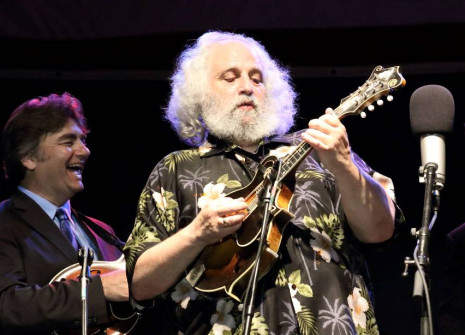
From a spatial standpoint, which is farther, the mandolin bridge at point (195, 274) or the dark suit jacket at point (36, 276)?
the dark suit jacket at point (36, 276)

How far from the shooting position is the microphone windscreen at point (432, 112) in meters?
2.72

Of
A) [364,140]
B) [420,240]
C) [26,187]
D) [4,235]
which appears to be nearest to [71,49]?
[26,187]

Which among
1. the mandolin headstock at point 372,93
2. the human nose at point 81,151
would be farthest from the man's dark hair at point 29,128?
the mandolin headstock at point 372,93

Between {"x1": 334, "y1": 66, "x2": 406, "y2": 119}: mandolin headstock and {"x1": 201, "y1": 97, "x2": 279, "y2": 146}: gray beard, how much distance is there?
16.7 inches

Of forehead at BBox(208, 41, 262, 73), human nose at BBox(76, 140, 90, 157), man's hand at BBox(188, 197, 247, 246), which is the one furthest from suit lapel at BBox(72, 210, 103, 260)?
man's hand at BBox(188, 197, 247, 246)

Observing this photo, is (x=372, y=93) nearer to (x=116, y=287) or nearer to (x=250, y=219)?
(x=250, y=219)

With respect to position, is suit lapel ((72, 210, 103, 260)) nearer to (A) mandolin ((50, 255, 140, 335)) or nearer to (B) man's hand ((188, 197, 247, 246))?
(A) mandolin ((50, 255, 140, 335))

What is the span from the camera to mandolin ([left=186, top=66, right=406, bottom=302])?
2955 millimetres

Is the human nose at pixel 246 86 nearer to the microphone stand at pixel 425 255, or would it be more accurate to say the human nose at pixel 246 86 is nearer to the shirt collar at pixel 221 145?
the shirt collar at pixel 221 145

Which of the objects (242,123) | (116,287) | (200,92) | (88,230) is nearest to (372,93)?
(242,123)

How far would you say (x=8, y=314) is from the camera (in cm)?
380

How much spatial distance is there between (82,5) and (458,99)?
2.29 metres

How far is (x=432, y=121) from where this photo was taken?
2.72 metres

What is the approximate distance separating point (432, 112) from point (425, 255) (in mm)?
532
